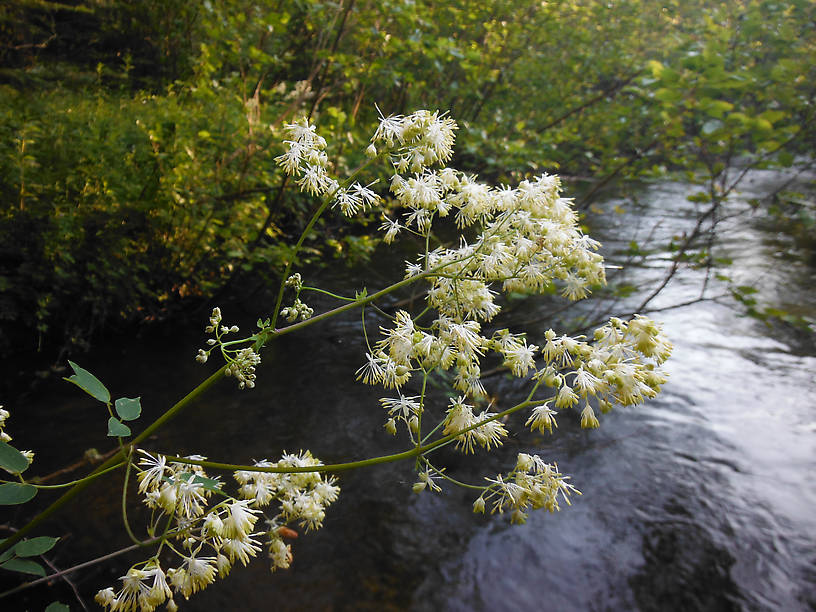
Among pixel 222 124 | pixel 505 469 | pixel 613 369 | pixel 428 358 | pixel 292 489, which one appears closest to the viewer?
pixel 613 369

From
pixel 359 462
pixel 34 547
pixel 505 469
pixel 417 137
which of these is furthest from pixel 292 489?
pixel 505 469

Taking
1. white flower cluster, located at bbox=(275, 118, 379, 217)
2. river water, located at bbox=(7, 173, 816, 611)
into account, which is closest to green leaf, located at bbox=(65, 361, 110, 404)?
white flower cluster, located at bbox=(275, 118, 379, 217)

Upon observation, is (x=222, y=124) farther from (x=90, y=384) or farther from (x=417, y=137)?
(x=90, y=384)

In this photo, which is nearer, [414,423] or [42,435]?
[414,423]

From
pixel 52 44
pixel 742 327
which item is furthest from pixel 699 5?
pixel 52 44

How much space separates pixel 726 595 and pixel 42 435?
430 cm

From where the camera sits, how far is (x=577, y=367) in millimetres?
1481

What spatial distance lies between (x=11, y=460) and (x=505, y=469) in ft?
10.6

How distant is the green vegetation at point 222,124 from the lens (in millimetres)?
3627

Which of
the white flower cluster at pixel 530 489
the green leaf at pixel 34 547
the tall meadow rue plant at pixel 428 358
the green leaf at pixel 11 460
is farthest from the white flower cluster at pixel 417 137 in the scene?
the green leaf at pixel 34 547

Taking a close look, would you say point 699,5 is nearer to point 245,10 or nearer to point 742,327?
point 742,327

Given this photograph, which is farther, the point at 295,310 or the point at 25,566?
the point at 295,310

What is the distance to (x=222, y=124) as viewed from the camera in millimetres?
4645

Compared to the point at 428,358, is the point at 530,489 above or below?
below
